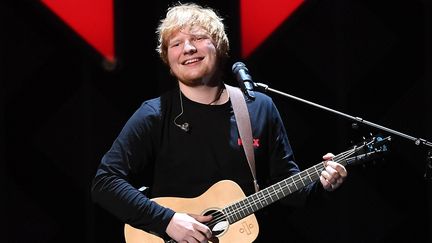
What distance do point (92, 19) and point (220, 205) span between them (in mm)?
1276

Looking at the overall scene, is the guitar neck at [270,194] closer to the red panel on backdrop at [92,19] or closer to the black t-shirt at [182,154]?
the black t-shirt at [182,154]

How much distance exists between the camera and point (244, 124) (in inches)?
105

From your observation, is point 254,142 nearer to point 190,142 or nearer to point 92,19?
point 190,142

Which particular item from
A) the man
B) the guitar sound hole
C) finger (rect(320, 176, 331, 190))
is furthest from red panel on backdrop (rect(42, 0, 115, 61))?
finger (rect(320, 176, 331, 190))

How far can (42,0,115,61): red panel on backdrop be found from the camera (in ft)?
10.9

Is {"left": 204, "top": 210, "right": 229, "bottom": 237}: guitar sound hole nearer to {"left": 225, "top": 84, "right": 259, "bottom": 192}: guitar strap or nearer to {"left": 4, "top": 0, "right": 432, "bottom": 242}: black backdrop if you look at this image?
{"left": 225, "top": 84, "right": 259, "bottom": 192}: guitar strap

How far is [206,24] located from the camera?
273cm

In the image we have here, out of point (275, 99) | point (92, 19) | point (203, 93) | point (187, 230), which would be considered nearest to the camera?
point (187, 230)

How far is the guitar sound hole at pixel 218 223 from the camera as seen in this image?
2.62 m

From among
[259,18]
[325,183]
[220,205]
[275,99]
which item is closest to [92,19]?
[259,18]

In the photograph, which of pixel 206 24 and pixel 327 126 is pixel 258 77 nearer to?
pixel 327 126

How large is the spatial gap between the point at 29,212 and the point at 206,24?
1320mm

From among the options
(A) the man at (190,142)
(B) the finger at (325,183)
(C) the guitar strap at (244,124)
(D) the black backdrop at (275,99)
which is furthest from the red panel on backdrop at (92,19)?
(B) the finger at (325,183)

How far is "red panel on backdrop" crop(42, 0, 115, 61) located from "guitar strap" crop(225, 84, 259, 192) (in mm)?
834
